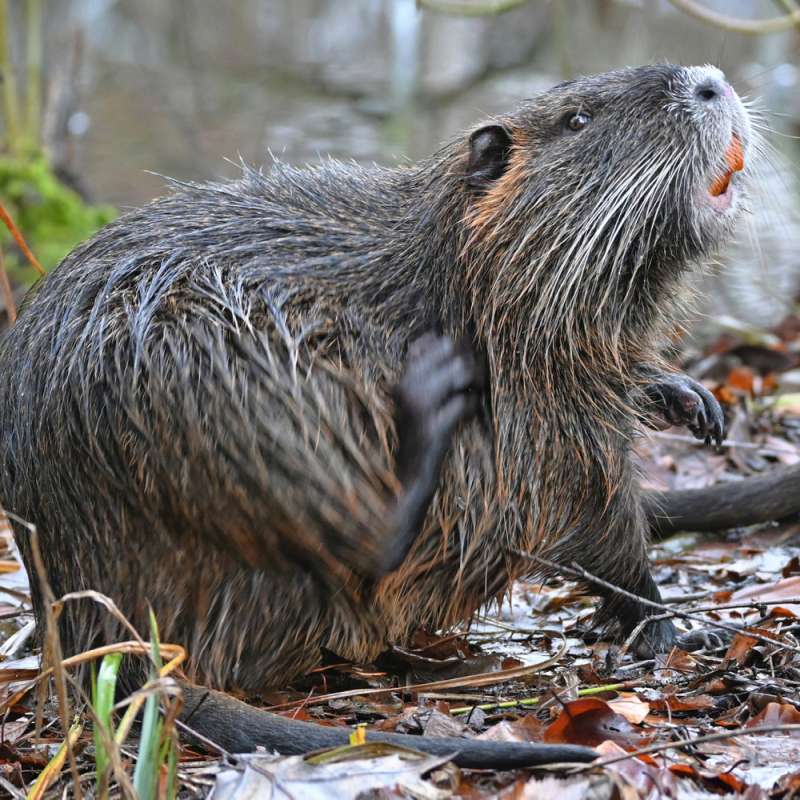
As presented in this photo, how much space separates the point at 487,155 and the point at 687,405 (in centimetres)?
75

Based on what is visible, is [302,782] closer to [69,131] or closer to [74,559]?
[74,559]

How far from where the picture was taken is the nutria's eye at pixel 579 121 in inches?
117

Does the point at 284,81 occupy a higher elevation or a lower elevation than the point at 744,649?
higher

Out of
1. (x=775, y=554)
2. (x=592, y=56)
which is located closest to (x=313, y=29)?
(x=592, y=56)

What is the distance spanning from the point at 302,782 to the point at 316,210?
1412 mm

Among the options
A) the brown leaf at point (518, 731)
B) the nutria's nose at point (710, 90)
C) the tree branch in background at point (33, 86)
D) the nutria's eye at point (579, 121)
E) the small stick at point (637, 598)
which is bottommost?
the brown leaf at point (518, 731)

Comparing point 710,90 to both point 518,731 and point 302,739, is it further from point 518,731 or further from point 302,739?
point 302,739

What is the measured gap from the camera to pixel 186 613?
2.66 metres

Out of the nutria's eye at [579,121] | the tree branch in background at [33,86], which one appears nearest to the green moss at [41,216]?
the tree branch in background at [33,86]

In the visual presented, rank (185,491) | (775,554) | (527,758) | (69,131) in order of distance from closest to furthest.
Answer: (527,758), (185,491), (775,554), (69,131)

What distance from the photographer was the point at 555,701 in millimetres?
2625

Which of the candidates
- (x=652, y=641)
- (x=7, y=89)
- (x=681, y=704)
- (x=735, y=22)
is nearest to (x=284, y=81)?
(x=7, y=89)

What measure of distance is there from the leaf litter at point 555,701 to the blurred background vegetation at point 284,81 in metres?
3.19

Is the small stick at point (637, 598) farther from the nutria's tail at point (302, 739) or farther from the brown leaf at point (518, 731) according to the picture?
the nutria's tail at point (302, 739)
